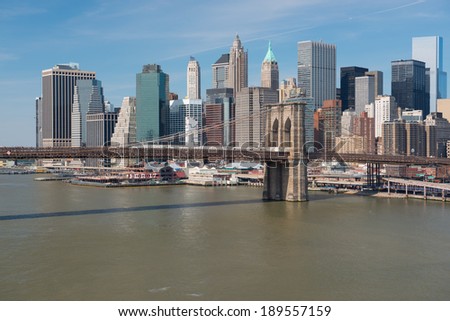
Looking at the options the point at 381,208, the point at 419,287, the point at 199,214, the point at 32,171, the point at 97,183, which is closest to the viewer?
the point at 419,287

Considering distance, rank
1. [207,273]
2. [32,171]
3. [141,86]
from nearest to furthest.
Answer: [207,273]
[32,171]
[141,86]

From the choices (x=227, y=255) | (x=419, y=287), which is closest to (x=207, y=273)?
(x=227, y=255)

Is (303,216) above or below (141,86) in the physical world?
below

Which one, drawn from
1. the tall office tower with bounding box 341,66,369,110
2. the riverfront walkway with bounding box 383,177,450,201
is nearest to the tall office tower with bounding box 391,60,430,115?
the tall office tower with bounding box 341,66,369,110

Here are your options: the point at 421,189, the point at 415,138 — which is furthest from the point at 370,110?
the point at 421,189

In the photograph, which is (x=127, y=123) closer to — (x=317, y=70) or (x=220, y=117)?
(x=220, y=117)

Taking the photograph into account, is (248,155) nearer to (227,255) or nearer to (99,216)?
(99,216)
